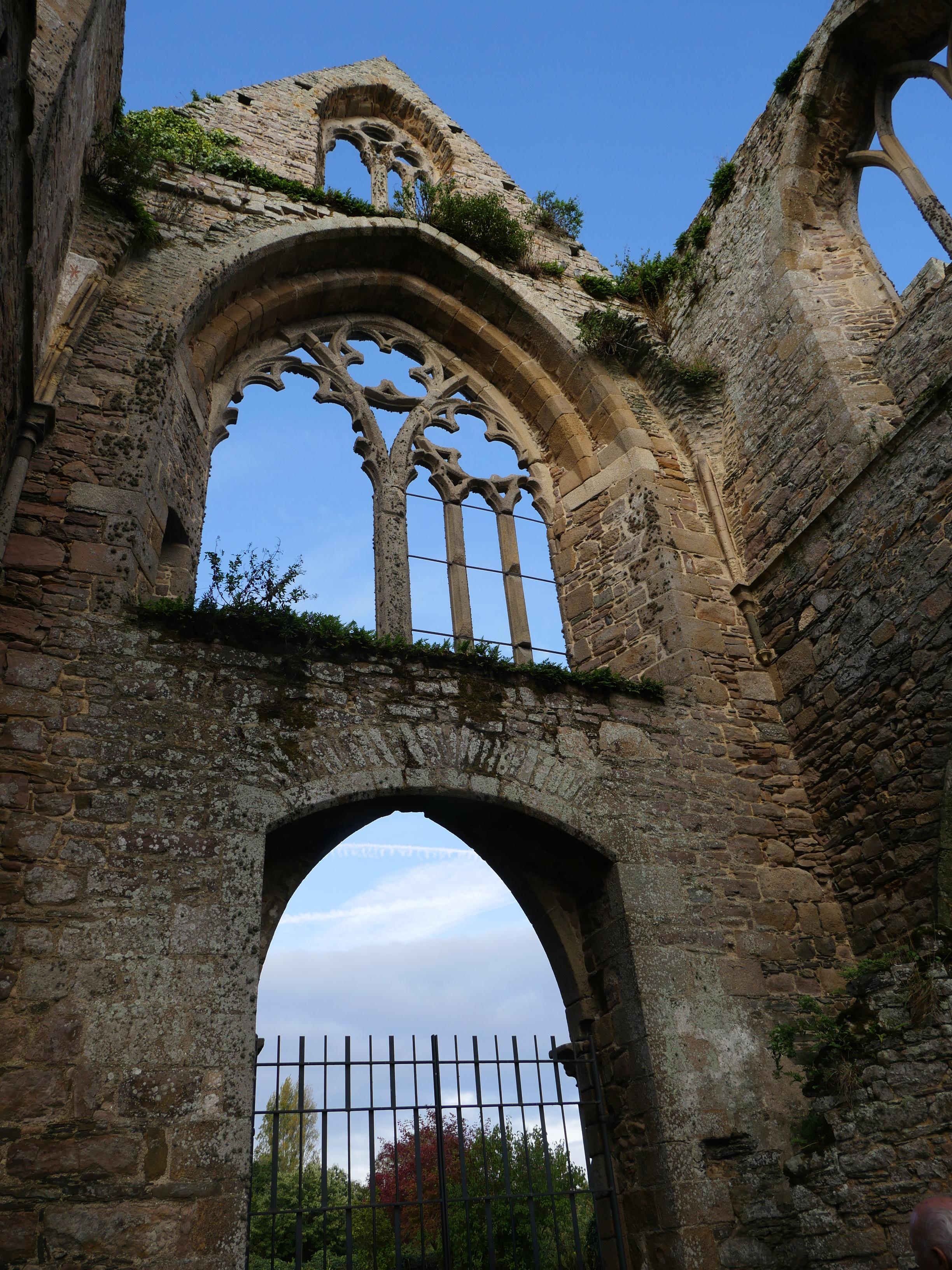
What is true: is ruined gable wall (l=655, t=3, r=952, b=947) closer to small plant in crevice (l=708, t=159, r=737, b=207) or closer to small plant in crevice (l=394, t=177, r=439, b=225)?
small plant in crevice (l=708, t=159, r=737, b=207)

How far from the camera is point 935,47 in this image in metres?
8.10

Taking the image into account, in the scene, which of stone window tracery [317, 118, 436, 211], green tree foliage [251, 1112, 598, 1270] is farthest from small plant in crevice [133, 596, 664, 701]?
stone window tracery [317, 118, 436, 211]

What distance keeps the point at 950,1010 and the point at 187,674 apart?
4.19 m

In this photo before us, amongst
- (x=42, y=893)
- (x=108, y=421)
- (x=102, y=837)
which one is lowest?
(x=42, y=893)

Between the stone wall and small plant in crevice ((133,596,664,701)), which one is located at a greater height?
the stone wall

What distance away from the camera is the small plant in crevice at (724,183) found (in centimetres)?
920

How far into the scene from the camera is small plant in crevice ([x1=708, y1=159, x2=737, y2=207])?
9195 millimetres

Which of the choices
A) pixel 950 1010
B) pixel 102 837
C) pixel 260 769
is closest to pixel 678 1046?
pixel 950 1010

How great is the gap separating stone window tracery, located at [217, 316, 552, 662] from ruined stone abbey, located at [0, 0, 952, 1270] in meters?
0.04

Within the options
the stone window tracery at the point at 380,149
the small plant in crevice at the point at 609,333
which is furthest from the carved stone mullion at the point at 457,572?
the stone window tracery at the point at 380,149

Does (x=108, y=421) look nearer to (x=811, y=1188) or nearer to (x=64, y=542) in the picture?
(x=64, y=542)

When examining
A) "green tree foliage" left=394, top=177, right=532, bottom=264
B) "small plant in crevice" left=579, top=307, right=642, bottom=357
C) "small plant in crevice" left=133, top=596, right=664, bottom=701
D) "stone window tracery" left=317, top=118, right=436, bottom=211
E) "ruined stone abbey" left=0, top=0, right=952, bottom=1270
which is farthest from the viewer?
"stone window tracery" left=317, top=118, right=436, bottom=211

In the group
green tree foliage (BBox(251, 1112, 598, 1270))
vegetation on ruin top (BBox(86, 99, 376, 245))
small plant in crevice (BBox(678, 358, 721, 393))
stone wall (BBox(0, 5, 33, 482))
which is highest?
vegetation on ruin top (BBox(86, 99, 376, 245))

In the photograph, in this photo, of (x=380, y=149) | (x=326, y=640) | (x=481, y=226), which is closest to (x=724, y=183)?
(x=481, y=226)
